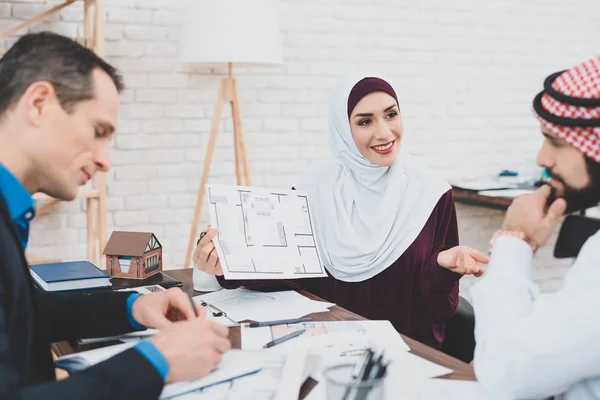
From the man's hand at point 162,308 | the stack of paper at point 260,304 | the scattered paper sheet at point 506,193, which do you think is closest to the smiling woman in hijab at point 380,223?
the stack of paper at point 260,304

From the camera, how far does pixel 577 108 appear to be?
A: 102 cm

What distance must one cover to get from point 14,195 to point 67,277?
683 millimetres

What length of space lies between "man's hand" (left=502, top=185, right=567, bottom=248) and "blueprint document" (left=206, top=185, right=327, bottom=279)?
0.66m

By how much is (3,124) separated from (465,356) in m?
1.48

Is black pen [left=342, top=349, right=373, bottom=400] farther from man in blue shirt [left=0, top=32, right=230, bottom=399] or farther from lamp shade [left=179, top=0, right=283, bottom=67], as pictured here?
lamp shade [left=179, top=0, right=283, bottom=67]

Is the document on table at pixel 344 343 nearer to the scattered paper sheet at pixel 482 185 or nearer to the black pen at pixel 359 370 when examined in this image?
the black pen at pixel 359 370

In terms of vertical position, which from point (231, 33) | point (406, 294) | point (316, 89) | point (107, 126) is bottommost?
point (406, 294)

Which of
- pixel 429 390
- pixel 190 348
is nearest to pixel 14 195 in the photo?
pixel 190 348

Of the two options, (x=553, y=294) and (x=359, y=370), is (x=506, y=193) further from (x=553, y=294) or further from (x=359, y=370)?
(x=359, y=370)

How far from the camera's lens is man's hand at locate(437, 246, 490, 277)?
184cm

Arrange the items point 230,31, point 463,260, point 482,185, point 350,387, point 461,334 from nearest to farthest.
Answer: point 350,387, point 463,260, point 461,334, point 230,31, point 482,185

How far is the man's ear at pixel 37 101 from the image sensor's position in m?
1.07

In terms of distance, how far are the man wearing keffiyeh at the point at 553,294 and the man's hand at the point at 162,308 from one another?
21.9 inches

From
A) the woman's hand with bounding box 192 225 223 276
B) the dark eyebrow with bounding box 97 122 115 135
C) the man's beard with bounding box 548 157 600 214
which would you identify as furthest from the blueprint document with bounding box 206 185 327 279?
the man's beard with bounding box 548 157 600 214
